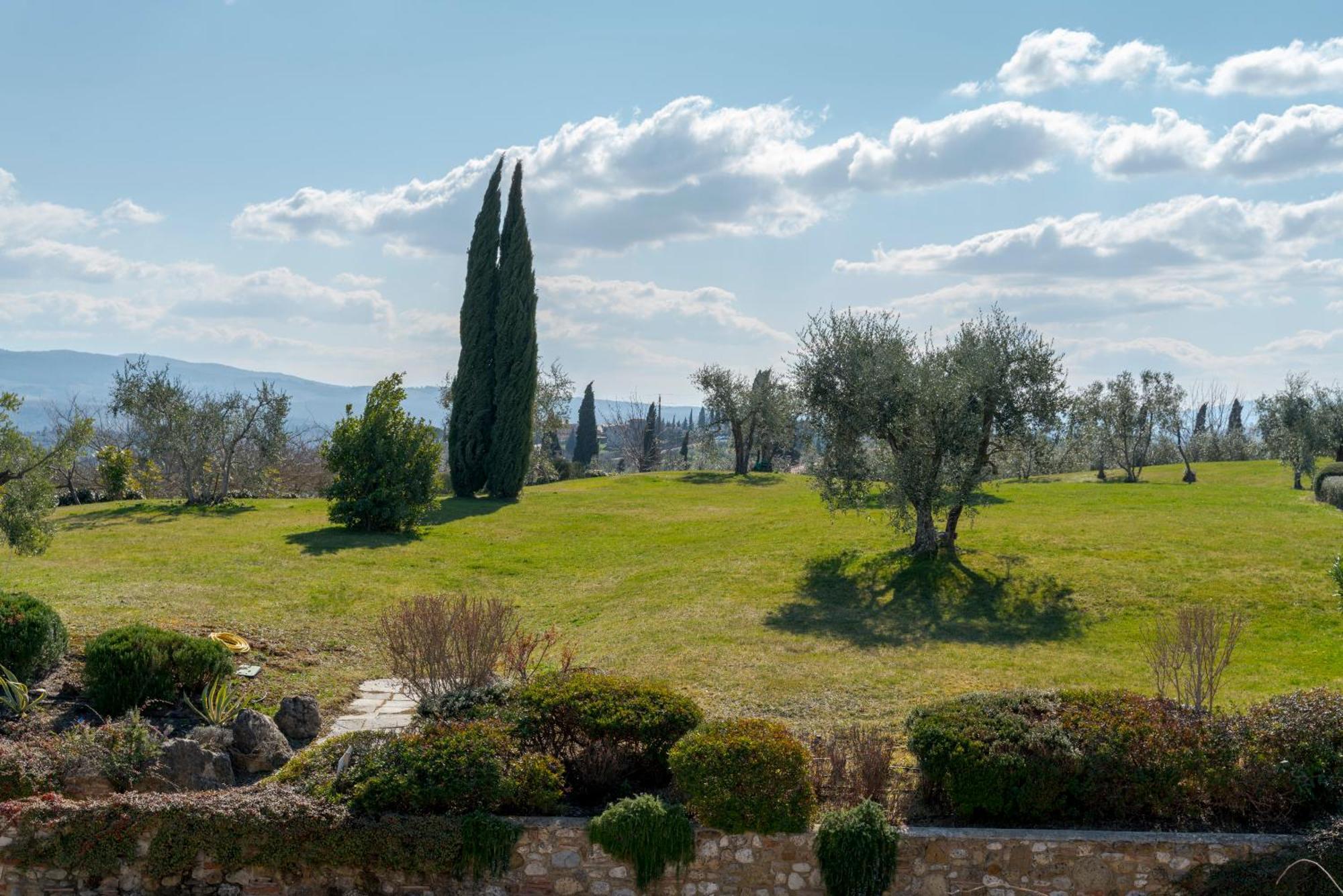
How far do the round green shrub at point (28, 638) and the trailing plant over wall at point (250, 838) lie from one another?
3322 mm

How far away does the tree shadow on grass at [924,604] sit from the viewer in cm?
1639

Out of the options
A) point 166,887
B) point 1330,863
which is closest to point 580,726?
point 166,887

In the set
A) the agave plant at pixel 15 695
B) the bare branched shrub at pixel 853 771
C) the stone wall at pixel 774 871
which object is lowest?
the stone wall at pixel 774 871

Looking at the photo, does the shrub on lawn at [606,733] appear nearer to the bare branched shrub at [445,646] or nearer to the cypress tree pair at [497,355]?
the bare branched shrub at [445,646]

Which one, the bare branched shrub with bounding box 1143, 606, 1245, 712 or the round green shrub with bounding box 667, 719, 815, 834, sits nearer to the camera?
the round green shrub with bounding box 667, 719, 815, 834

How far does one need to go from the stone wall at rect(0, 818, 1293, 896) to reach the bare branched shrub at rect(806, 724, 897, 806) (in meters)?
0.67

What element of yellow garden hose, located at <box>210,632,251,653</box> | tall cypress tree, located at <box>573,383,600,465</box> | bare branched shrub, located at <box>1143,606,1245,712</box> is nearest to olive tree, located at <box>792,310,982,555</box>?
bare branched shrub, located at <box>1143,606,1245,712</box>

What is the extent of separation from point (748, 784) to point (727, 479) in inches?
1384

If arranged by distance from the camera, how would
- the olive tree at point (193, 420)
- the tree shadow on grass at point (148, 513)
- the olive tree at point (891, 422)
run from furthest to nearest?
1. the olive tree at point (193, 420)
2. the tree shadow on grass at point (148, 513)
3. the olive tree at point (891, 422)

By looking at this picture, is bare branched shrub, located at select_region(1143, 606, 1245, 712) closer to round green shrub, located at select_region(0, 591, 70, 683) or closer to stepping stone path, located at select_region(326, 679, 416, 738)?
stepping stone path, located at select_region(326, 679, 416, 738)

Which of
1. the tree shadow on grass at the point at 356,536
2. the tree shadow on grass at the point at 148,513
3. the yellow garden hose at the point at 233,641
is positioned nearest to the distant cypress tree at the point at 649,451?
the tree shadow on grass at the point at 356,536

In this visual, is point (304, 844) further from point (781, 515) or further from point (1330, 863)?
point (781, 515)

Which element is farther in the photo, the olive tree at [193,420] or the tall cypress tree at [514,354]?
the tall cypress tree at [514,354]

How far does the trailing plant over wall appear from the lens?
7812mm
